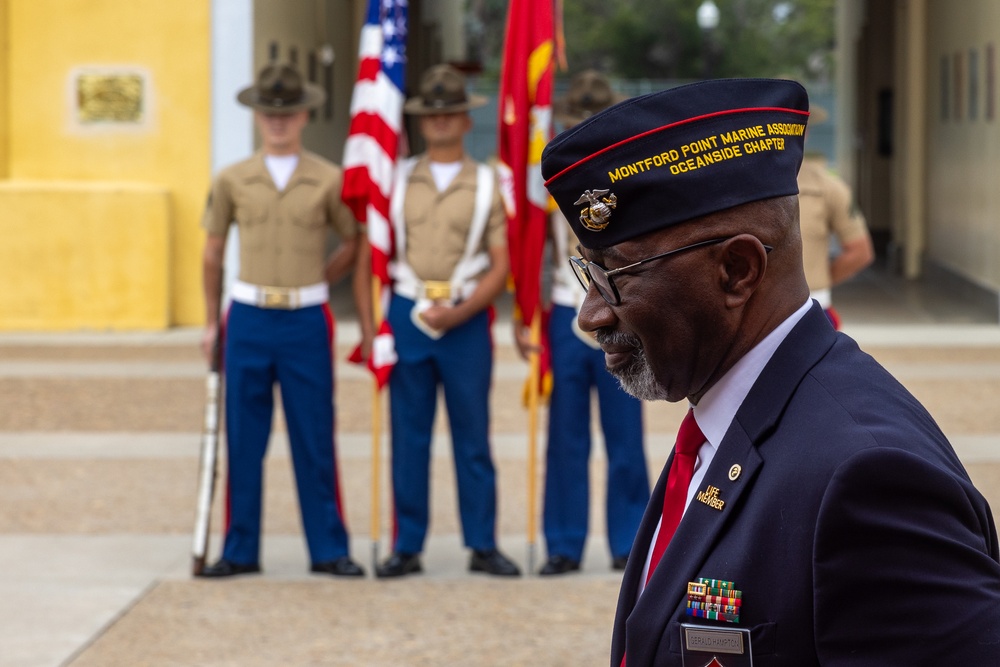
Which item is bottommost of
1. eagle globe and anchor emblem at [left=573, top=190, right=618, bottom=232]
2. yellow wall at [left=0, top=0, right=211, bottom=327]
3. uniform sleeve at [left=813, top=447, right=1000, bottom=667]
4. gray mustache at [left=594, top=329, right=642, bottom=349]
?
uniform sleeve at [left=813, top=447, right=1000, bottom=667]

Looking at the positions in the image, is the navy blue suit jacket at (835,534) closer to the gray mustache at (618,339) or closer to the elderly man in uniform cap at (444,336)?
the gray mustache at (618,339)

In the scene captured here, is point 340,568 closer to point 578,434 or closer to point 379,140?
point 578,434

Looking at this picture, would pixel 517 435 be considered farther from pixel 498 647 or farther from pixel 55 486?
pixel 498 647

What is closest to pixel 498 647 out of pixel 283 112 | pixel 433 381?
pixel 433 381

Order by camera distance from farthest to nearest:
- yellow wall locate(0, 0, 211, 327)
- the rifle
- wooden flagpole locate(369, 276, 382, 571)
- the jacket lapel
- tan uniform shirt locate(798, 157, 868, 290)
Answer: yellow wall locate(0, 0, 211, 327) < tan uniform shirt locate(798, 157, 868, 290) < wooden flagpole locate(369, 276, 382, 571) < the rifle < the jacket lapel

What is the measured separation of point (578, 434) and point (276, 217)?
160cm

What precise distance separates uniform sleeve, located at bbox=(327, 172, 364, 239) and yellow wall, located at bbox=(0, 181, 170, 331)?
810 centimetres

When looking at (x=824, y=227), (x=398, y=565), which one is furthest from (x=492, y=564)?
(x=824, y=227)

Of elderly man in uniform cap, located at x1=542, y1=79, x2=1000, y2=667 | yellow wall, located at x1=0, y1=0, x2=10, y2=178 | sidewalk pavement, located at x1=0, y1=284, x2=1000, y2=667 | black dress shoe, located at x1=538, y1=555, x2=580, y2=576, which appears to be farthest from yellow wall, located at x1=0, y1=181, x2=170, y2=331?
elderly man in uniform cap, located at x1=542, y1=79, x2=1000, y2=667

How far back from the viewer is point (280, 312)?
636cm

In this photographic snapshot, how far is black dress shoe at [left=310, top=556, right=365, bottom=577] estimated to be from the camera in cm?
632

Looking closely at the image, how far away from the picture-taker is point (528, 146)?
6.43 m

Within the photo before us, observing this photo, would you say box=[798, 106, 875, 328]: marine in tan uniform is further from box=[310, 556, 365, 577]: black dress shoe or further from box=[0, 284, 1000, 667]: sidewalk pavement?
box=[310, 556, 365, 577]: black dress shoe

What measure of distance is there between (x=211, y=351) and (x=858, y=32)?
20748mm
